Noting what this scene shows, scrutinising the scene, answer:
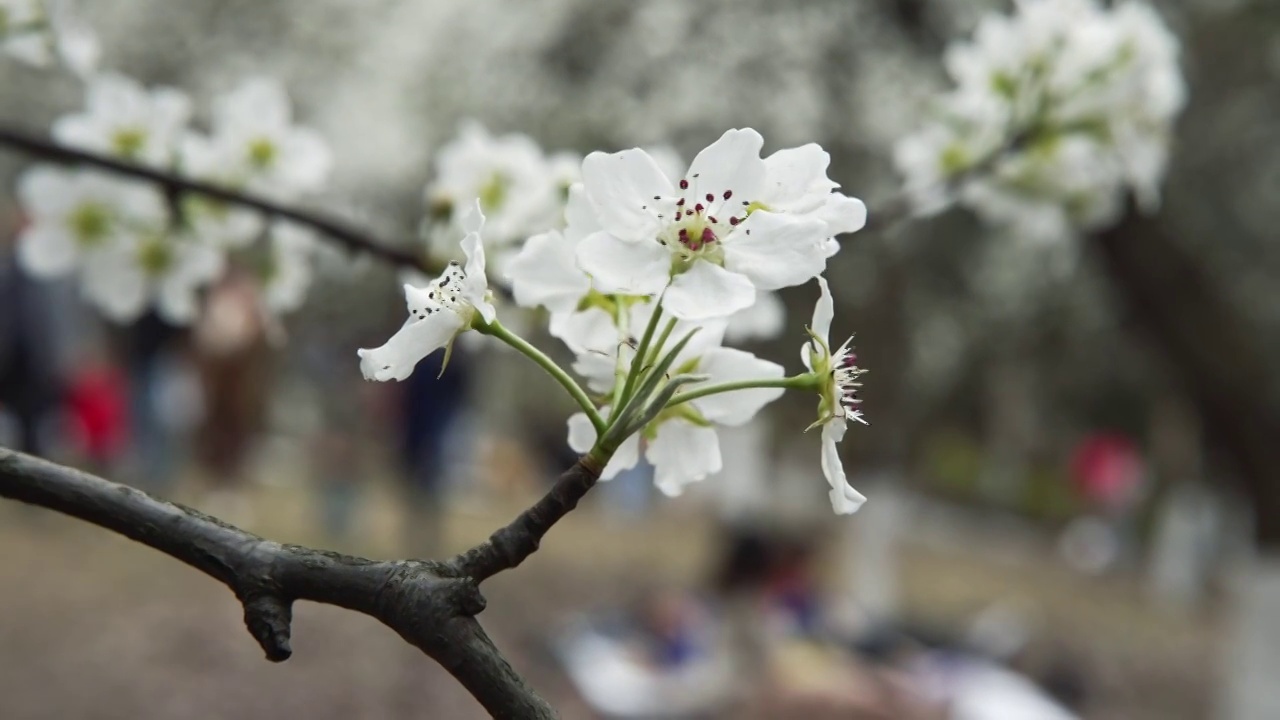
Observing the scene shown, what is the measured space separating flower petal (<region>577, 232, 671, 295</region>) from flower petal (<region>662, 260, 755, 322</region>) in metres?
0.02

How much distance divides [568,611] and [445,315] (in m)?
5.76

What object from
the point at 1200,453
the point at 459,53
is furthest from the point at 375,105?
the point at 1200,453

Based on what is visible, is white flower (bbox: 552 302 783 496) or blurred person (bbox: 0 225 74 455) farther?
blurred person (bbox: 0 225 74 455)

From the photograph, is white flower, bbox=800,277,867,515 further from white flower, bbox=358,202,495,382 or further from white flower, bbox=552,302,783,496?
white flower, bbox=358,202,495,382

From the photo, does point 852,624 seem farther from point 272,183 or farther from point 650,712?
point 272,183

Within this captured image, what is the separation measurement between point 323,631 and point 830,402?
519cm

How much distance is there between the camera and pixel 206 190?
155 cm

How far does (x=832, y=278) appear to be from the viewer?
756 centimetres

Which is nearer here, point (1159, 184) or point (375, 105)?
point (1159, 184)

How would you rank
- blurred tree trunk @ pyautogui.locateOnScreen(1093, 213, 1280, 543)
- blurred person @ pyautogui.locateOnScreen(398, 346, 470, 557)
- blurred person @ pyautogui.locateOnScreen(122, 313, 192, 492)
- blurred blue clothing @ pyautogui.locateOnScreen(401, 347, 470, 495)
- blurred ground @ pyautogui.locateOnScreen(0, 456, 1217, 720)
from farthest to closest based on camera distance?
1. blurred person @ pyautogui.locateOnScreen(122, 313, 192, 492)
2. blurred blue clothing @ pyautogui.locateOnScreen(401, 347, 470, 495)
3. blurred person @ pyautogui.locateOnScreen(398, 346, 470, 557)
4. blurred ground @ pyautogui.locateOnScreen(0, 456, 1217, 720)
5. blurred tree trunk @ pyautogui.locateOnScreen(1093, 213, 1280, 543)

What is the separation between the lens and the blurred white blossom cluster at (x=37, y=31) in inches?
63.2

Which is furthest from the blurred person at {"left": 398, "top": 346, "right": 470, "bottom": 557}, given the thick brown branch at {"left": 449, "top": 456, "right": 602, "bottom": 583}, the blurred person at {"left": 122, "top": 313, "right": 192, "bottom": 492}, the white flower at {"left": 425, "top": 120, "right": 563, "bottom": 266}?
the thick brown branch at {"left": 449, "top": 456, "right": 602, "bottom": 583}

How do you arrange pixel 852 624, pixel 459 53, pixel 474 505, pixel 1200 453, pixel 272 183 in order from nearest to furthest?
pixel 272 183 < pixel 852 624 < pixel 459 53 < pixel 474 505 < pixel 1200 453

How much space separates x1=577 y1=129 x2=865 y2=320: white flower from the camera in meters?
0.77
